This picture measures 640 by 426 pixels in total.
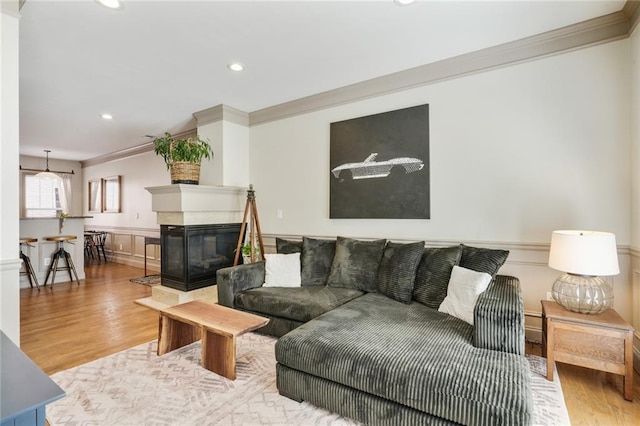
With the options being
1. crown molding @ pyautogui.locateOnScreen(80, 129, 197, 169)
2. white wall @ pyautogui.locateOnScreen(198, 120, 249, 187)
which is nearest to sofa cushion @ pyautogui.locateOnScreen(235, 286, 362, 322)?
white wall @ pyautogui.locateOnScreen(198, 120, 249, 187)

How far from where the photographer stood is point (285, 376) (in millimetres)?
1983

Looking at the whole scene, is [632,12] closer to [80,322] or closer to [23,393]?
[23,393]

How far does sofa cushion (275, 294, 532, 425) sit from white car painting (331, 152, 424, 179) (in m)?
1.55

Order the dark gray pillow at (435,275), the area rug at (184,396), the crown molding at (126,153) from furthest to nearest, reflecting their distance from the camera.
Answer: the crown molding at (126,153)
the dark gray pillow at (435,275)
the area rug at (184,396)

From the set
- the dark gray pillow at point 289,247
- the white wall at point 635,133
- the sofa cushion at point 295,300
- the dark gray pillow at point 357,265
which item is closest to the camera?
the white wall at point 635,133

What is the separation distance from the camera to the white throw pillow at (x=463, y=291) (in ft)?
7.27

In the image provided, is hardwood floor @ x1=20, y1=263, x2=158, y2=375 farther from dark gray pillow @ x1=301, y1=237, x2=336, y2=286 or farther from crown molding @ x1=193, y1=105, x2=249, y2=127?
crown molding @ x1=193, y1=105, x2=249, y2=127

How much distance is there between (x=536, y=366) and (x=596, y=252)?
3.11 ft

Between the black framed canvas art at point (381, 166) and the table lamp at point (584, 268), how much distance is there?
1198mm

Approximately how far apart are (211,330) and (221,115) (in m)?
3.03

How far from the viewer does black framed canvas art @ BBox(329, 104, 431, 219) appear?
10.5ft

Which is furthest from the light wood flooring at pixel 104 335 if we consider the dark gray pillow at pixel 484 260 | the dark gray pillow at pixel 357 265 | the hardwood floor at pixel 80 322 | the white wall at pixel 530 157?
the dark gray pillow at pixel 357 265

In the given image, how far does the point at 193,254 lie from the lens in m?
4.05

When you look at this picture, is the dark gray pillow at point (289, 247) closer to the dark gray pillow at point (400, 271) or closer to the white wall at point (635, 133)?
the dark gray pillow at point (400, 271)
